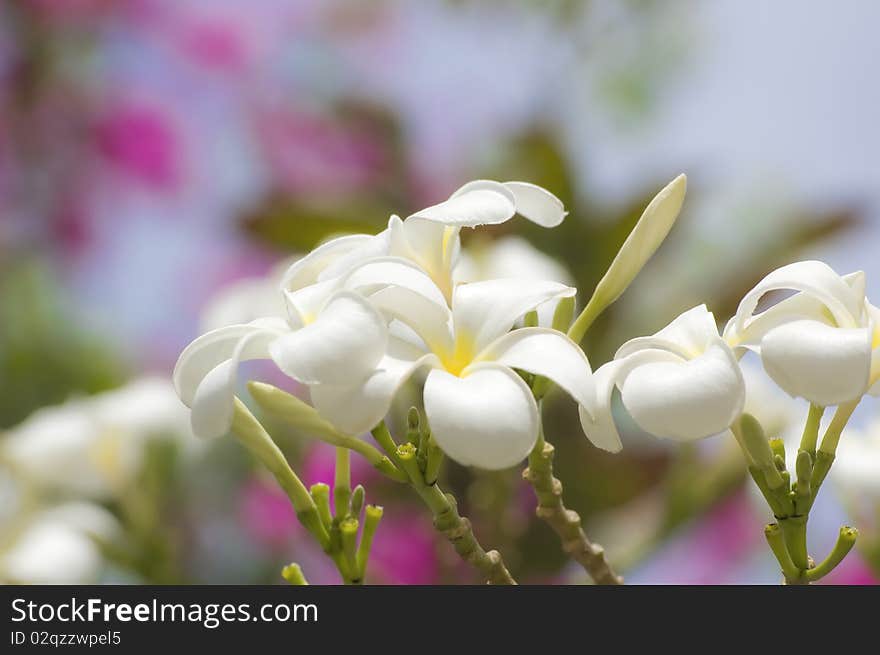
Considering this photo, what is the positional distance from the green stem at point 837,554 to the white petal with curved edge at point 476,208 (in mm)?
142

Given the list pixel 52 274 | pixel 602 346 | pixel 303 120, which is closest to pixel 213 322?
pixel 602 346

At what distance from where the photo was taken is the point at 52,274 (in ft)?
3.90

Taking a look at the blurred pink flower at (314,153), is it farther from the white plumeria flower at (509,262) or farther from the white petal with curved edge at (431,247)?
the white petal with curved edge at (431,247)

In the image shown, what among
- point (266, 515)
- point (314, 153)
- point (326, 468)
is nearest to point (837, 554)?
point (326, 468)

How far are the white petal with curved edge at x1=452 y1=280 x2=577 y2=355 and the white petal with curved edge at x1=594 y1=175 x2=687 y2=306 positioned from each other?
0.18 feet

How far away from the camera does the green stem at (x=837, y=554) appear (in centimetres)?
31

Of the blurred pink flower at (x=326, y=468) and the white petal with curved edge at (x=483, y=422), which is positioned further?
the blurred pink flower at (x=326, y=468)

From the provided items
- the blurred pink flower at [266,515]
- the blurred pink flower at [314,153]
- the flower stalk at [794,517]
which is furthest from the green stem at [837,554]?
the blurred pink flower at [314,153]

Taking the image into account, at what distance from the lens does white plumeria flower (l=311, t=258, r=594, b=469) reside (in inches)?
10.4

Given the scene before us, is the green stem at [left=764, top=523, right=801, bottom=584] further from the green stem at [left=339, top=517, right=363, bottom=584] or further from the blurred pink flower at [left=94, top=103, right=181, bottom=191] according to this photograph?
the blurred pink flower at [left=94, top=103, right=181, bottom=191]

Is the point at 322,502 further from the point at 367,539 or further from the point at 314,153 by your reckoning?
the point at 314,153
